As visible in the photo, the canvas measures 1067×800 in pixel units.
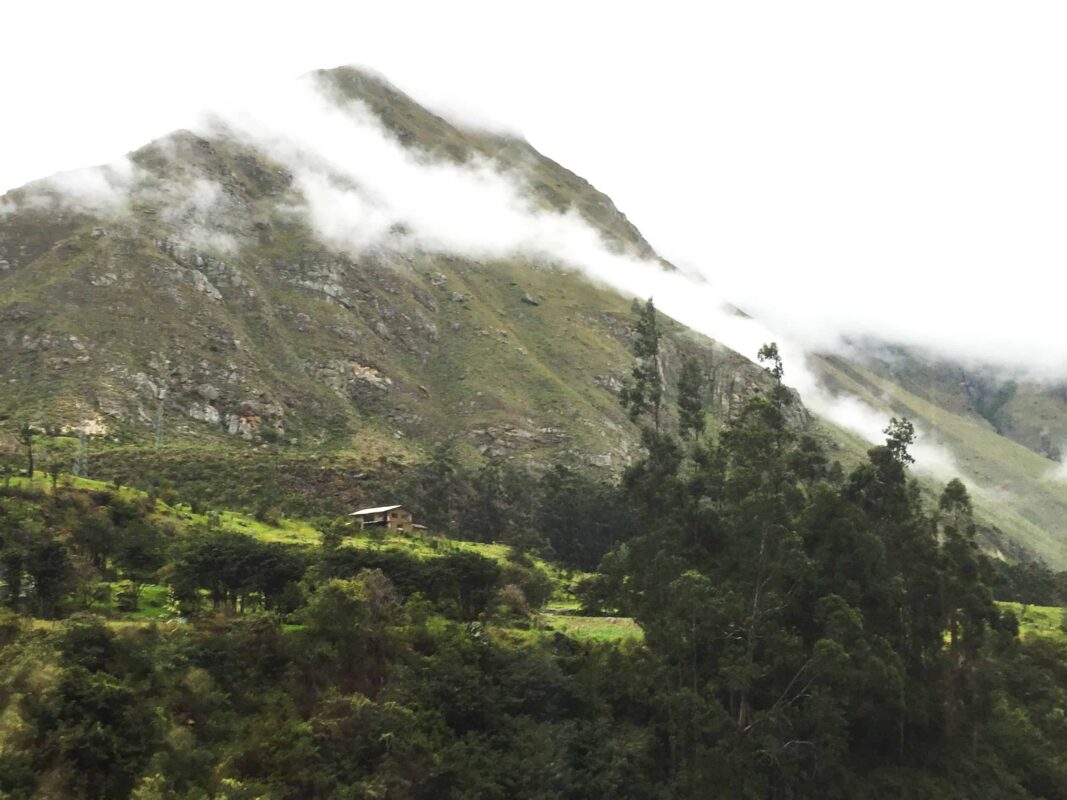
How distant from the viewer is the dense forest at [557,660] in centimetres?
2905

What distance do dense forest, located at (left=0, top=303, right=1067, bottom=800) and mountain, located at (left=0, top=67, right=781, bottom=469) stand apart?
39.4 metres

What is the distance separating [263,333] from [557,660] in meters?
91.1

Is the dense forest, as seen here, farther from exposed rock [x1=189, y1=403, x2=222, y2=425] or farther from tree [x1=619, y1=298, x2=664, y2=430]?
exposed rock [x1=189, y1=403, x2=222, y2=425]

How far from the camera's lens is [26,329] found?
96500 millimetres

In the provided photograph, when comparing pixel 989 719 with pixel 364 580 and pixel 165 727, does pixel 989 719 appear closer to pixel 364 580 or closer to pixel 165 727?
pixel 364 580

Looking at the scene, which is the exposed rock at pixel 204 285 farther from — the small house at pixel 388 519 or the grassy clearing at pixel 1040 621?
the grassy clearing at pixel 1040 621

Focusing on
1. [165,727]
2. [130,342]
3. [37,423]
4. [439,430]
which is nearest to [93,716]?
[165,727]

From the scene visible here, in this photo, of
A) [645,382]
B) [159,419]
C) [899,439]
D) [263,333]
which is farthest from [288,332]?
[899,439]

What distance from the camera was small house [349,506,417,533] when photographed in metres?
68.6

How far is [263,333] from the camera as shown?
11794cm

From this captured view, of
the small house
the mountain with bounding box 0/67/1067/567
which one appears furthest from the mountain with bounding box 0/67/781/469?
the small house

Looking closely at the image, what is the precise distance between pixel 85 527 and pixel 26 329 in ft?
220

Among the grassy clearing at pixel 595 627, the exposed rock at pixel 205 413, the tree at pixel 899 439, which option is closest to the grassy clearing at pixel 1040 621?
the tree at pixel 899 439

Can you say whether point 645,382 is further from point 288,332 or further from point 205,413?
point 288,332
